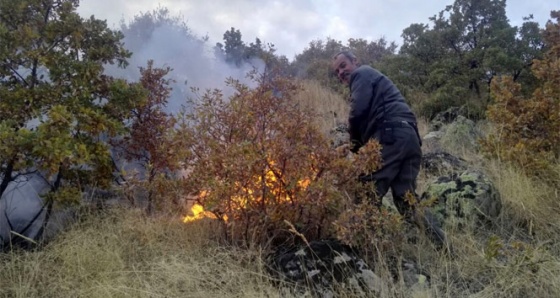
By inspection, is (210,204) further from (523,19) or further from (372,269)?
(523,19)

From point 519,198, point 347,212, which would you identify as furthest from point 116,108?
point 519,198

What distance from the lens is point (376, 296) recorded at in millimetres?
3139

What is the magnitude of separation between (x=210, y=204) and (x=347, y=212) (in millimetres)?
1098

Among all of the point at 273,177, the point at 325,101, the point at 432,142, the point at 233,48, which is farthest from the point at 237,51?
the point at 273,177

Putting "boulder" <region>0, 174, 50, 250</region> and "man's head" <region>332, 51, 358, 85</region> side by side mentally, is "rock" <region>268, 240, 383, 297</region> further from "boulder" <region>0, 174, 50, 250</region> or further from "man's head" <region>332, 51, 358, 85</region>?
"boulder" <region>0, 174, 50, 250</region>

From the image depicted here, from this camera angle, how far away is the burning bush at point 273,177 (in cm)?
363

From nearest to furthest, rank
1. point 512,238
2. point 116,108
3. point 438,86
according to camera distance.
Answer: point 512,238 < point 116,108 < point 438,86

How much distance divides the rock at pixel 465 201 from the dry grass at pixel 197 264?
0.52 ft

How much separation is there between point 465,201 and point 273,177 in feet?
7.46

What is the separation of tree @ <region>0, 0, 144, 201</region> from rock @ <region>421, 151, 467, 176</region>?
168 inches

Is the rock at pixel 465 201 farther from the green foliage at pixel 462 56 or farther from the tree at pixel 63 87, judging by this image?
the green foliage at pixel 462 56

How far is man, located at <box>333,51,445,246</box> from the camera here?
4211 mm

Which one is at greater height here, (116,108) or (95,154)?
(116,108)

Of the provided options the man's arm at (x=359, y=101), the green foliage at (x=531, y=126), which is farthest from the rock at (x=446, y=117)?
the man's arm at (x=359, y=101)
